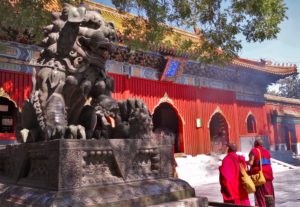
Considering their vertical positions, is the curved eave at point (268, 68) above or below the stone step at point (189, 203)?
above

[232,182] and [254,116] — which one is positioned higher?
[254,116]

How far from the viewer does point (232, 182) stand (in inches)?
172

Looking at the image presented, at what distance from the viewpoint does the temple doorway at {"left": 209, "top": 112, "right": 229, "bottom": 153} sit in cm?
1594

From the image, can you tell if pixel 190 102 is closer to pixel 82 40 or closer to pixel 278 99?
pixel 278 99

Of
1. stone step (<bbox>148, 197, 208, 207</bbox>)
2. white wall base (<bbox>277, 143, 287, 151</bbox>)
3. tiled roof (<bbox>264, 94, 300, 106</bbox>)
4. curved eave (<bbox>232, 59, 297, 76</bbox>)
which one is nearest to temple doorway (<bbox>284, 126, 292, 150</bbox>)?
white wall base (<bbox>277, 143, 287, 151</bbox>)

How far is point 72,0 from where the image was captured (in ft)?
20.2

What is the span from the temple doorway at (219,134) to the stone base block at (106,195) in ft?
43.7

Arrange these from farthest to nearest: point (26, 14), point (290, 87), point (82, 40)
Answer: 1. point (290, 87)
2. point (26, 14)
3. point (82, 40)

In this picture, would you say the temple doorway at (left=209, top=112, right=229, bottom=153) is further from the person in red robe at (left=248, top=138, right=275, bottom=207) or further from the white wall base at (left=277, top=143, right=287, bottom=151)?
the person in red robe at (left=248, top=138, right=275, bottom=207)

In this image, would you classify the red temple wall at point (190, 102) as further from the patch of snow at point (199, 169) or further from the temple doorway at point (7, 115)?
the temple doorway at point (7, 115)

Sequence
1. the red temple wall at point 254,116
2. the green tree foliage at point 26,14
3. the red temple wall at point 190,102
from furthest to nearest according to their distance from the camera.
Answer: the red temple wall at point 254,116 → the red temple wall at point 190,102 → the green tree foliage at point 26,14

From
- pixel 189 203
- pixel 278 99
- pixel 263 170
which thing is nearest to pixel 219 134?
pixel 278 99

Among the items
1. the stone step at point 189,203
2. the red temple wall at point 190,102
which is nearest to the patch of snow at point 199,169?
the red temple wall at point 190,102

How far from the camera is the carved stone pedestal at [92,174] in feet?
7.47
